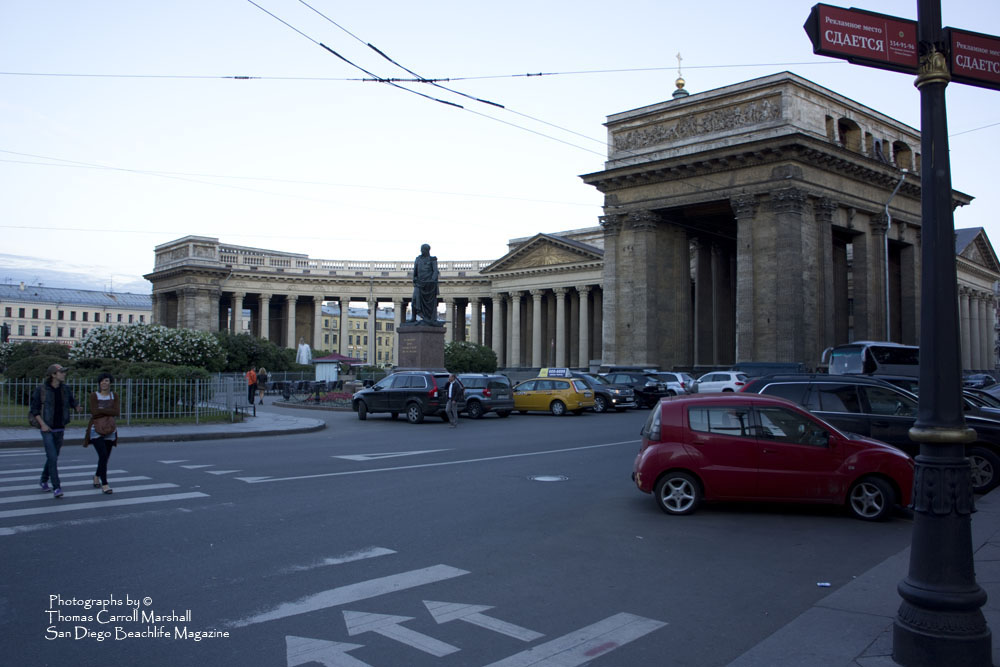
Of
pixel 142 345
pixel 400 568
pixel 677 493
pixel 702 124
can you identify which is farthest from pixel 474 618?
pixel 702 124

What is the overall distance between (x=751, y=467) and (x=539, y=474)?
4286 mm

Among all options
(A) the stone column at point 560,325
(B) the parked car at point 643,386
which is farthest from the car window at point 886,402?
(A) the stone column at point 560,325

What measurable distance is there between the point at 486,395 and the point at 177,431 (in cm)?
1095

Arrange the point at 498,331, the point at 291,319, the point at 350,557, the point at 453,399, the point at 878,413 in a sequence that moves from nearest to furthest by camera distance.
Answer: the point at 350,557 < the point at 878,413 < the point at 453,399 < the point at 291,319 < the point at 498,331

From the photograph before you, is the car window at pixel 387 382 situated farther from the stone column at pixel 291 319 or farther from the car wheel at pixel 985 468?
the stone column at pixel 291 319

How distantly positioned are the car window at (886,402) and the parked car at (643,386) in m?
22.1

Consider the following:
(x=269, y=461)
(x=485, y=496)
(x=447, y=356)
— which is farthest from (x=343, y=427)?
(x=447, y=356)

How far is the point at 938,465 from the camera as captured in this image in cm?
464

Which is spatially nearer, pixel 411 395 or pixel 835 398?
pixel 835 398

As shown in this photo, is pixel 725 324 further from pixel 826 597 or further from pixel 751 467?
pixel 826 597

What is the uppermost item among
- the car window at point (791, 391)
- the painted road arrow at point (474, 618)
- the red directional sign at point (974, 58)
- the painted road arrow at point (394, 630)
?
Answer: the red directional sign at point (974, 58)

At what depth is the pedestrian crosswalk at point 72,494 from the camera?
29.6 ft

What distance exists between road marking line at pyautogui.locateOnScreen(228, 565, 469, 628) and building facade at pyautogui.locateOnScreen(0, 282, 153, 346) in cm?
11572

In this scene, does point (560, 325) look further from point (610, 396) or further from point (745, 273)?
point (610, 396)
